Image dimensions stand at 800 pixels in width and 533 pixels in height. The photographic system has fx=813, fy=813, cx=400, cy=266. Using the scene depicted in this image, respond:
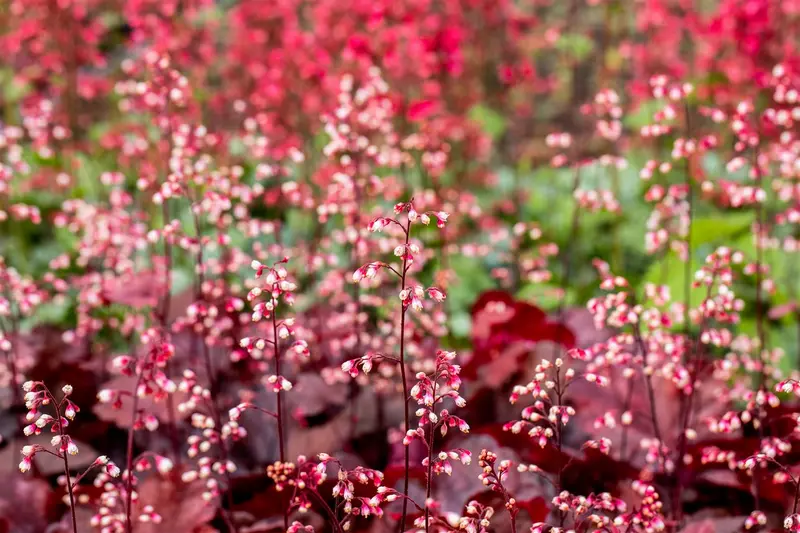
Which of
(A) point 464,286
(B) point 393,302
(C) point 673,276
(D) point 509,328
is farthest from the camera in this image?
(A) point 464,286

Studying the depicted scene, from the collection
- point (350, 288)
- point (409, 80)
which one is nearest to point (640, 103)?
point (409, 80)

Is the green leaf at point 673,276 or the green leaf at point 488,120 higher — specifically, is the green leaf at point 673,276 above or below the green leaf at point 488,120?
below

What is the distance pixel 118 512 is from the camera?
2367 millimetres

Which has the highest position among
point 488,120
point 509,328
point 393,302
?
point 488,120

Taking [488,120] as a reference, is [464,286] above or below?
below

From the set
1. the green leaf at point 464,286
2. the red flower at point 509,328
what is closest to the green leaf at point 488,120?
the green leaf at point 464,286

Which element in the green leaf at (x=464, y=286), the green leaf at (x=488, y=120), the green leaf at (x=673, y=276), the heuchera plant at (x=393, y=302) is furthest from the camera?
the green leaf at (x=488, y=120)

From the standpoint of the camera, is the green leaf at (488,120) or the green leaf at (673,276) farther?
the green leaf at (488,120)

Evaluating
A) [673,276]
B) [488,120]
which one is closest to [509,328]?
[673,276]

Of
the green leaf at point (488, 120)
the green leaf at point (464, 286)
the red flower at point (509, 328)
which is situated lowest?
the red flower at point (509, 328)

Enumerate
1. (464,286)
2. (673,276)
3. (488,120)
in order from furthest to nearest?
(488,120) < (464,286) < (673,276)

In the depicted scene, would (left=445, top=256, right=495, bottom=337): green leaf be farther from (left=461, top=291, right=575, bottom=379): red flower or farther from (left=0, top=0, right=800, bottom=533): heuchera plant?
(left=461, top=291, right=575, bottom=379): red flower

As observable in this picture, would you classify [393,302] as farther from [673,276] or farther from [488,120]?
[488,120]

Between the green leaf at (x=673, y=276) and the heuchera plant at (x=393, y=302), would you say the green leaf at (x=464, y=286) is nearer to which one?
the heuchera plant at (x=393, y=302)
